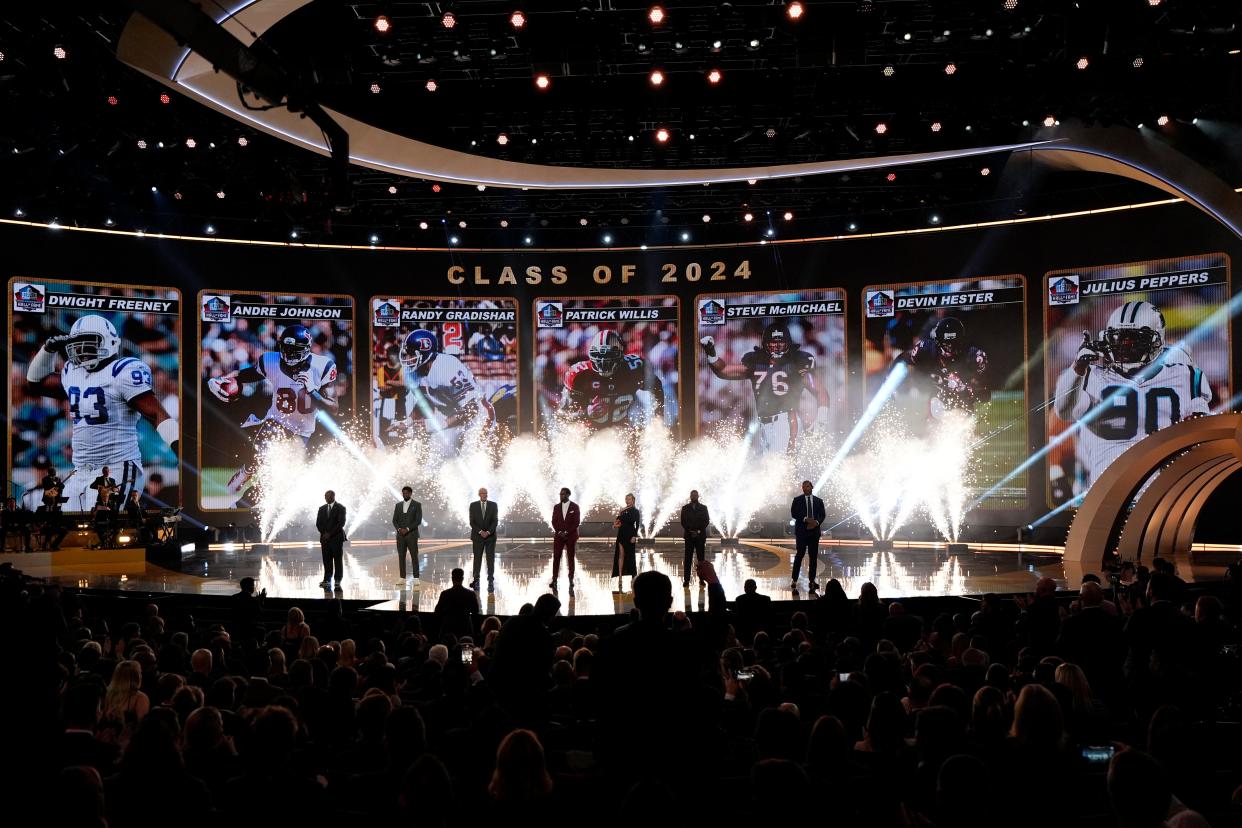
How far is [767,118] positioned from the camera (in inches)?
568

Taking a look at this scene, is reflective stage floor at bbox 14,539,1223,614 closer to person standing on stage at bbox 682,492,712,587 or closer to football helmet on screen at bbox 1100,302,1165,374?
person standing on stage at bbox 682,492,712,587

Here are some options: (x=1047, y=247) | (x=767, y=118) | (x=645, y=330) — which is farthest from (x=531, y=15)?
(x=1047, y=247)

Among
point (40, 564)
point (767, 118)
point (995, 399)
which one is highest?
point (767, 118)

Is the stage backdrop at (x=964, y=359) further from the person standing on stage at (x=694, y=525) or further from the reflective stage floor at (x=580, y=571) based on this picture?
the person standing on stage at (x=694, y=525)

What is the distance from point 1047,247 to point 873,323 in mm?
3772

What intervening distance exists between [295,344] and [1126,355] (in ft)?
56.1

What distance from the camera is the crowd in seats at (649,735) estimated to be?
2980 mm

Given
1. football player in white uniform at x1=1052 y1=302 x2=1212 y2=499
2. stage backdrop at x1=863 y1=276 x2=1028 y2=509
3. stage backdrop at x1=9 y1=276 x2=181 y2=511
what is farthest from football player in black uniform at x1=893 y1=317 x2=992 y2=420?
stage backdrop at x1=9 y1=276 x2=181 y2=511

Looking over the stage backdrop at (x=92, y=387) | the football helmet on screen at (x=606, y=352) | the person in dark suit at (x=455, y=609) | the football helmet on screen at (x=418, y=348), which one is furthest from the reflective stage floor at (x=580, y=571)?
the football helmet on screen at (x=418, y=348)

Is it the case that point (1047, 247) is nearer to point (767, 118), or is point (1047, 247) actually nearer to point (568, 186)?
point (767, 118)

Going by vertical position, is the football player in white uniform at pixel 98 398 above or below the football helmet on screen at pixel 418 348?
below

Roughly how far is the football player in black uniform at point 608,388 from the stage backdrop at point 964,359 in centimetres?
488

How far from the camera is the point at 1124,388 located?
18703 millimetres

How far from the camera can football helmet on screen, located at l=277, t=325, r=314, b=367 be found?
837 inches
